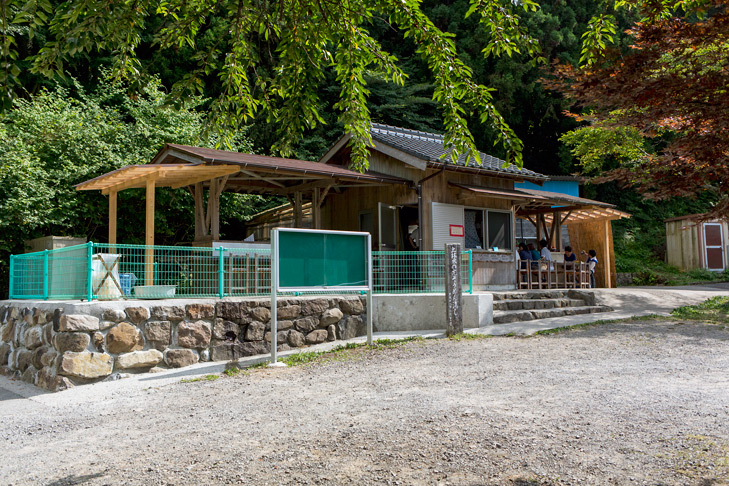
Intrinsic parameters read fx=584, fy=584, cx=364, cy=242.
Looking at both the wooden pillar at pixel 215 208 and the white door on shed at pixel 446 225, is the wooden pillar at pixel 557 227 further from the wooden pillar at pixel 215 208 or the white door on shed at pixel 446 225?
the wooden pillar at pixel 215 208

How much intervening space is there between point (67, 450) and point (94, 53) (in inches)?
835

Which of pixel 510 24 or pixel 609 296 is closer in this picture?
pixel 510 24

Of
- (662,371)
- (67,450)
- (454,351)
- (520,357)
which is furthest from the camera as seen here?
(454,351)

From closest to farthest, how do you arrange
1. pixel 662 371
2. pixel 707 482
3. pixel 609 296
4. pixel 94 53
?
pixel 707 482 < pixel 662 371 < pixel 609 296 < pixel 94 53

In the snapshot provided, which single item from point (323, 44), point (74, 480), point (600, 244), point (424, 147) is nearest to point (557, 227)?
point (600, 244)

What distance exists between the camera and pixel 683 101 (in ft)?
24.7

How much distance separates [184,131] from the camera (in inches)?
677

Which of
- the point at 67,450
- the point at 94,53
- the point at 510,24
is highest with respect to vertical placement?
the point at 94,53

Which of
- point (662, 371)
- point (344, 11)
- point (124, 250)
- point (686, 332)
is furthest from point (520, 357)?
point (124, 250)

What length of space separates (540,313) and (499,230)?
12.8 ft

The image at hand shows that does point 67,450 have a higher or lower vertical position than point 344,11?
lower

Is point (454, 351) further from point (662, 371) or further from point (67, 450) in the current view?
point (67, 450)

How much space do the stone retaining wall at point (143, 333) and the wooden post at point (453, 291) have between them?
1.83 metres

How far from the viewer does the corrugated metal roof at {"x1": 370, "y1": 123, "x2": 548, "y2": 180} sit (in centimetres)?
1482
